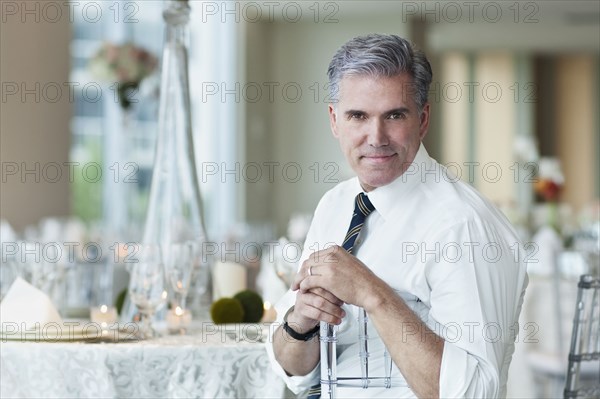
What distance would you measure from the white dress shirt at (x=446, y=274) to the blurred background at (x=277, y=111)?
236 centimetres

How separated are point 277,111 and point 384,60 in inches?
412

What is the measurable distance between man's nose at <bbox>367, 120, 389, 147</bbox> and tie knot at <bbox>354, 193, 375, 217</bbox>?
17cm

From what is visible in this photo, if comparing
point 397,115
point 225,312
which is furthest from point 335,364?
point 225,312

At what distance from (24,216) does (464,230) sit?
547cm

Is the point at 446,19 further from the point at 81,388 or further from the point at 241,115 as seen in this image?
the point at 81,388

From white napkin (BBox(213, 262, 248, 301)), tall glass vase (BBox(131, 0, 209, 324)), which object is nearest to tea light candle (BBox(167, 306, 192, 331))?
white napkin (BBox(213, 262, 248, 301))

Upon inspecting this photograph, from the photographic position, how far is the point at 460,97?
52.8 ft

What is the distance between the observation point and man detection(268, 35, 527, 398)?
1944mm

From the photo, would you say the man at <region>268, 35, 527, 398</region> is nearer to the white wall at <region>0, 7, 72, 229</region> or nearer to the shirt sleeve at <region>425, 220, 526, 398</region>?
the shirt sleeve at <region>425, 220, 526, 398</region>

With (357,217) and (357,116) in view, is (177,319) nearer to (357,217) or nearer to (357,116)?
(357,217)

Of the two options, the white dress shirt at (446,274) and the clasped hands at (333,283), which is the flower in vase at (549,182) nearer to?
the white dress shirt at (446,274)

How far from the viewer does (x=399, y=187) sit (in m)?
2.16

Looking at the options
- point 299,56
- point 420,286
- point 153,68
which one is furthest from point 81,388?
point 299,56

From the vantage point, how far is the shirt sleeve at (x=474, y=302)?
1.93 meters
